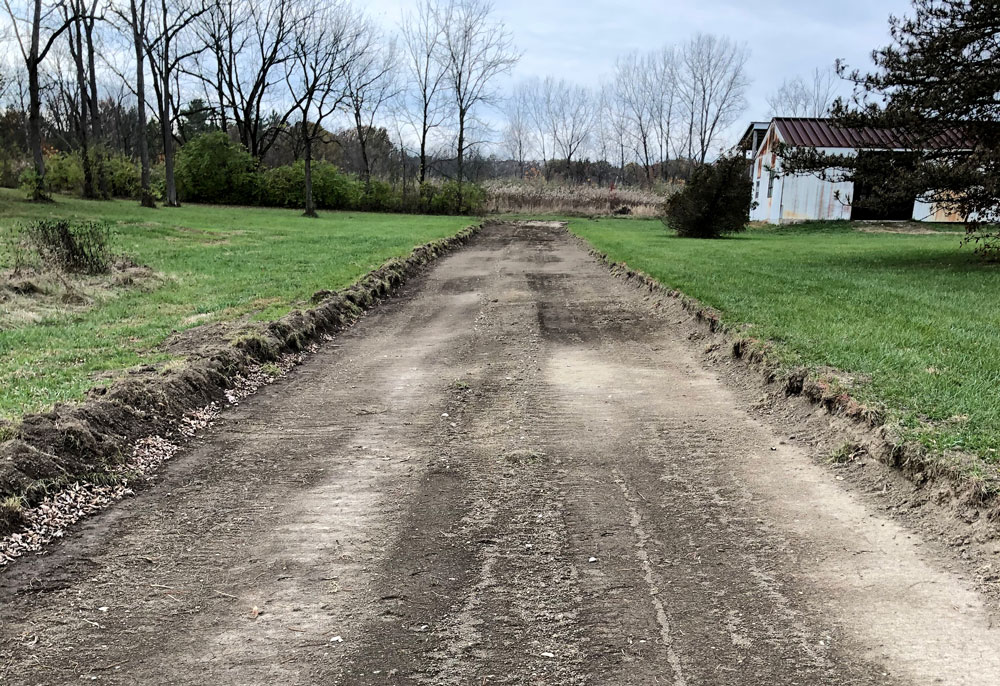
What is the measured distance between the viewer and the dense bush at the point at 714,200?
26.1m

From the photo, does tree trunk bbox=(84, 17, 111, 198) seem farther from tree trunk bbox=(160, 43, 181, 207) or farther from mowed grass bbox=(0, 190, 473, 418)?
mowed grass bbox=(0, 190, 473, 418)

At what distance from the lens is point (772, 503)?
13.1 feet

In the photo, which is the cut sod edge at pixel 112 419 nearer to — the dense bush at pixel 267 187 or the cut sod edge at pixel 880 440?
the cut sod edge at pixel 880 440

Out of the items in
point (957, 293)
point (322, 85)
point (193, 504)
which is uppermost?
point (322, 85)

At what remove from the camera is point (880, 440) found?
14.8ft

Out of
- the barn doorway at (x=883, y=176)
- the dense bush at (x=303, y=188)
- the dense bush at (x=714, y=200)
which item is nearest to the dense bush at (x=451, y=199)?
the dense bush at (x=303, y=188)

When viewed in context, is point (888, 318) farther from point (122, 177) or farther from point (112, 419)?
point (122, 177)

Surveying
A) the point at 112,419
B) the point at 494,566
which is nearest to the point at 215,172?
the point at 112,419

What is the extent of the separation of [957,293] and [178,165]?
4546cm

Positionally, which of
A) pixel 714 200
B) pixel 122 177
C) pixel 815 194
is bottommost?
pixel 714 200

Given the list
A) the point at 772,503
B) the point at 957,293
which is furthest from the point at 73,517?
the point at 957,293

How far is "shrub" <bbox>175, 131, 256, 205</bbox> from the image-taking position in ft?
149

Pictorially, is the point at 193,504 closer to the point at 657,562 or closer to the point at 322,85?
the point at 657,562

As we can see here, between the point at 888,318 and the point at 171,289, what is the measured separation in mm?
10128
